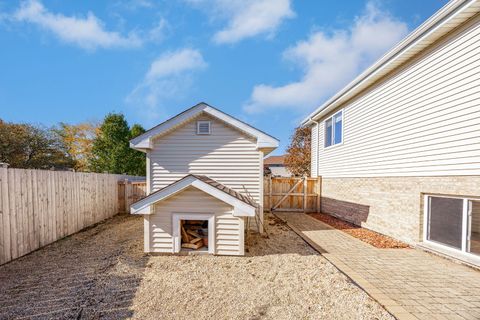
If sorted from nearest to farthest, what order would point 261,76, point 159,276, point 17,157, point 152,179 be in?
point 159,276, point 152,179, point 261,76, point 17,157

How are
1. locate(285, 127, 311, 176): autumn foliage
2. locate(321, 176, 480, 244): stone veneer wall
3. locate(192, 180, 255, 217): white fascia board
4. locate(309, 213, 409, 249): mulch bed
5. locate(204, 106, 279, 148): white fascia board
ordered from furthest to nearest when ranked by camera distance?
locate(285, 127, 311, 176): autumn foliage → locate(204, 106, 279, 148): white fascia board → locate(309, 213, 409, 249): mulch bed → locate(192, 180, 255, 217): white fascia board → locate(321, 176, 480, 244): stone veneer wall

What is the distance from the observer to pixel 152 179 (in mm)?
7277

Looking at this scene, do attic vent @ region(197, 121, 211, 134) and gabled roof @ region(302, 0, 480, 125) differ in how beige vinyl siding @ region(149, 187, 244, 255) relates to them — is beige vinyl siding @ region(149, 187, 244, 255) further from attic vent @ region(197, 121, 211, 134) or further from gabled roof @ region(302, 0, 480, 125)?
gabled roof @ region(302, 0, 480, 125)

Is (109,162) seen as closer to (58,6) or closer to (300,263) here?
(58,6)

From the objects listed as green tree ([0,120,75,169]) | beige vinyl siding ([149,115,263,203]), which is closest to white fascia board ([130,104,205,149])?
beige vinyl siding ([149,115,263,203])

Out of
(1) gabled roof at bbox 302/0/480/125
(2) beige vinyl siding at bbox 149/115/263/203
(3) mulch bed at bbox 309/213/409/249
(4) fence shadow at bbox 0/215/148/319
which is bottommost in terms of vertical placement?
(3) mulch bed at bbox 309/213/409/249

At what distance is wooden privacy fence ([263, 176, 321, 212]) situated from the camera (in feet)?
40.0

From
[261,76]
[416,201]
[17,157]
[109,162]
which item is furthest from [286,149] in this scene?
[17,157]

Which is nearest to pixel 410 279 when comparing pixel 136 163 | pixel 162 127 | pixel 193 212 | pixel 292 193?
pixel 193 212

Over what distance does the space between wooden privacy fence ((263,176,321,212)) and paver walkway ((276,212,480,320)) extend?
18.8 feet

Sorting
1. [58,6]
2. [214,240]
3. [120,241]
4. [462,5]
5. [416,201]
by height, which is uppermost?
[58,6]

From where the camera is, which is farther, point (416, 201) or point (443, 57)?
point (416, 201)

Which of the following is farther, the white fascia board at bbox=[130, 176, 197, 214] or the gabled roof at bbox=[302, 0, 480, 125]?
the white fascia board at bbox=[130, 176, 197, 214]

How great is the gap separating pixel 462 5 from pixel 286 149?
2267 centimetres
